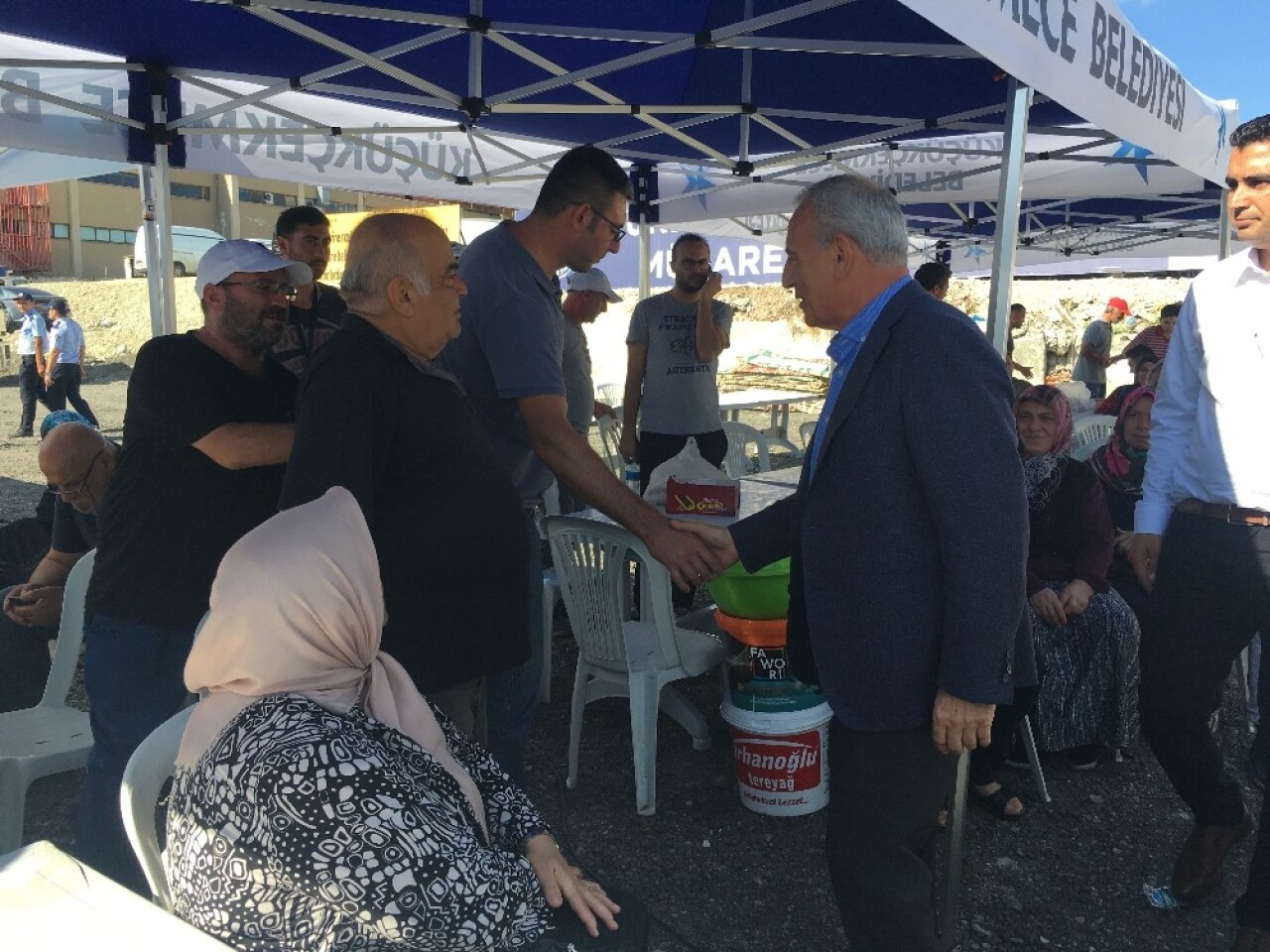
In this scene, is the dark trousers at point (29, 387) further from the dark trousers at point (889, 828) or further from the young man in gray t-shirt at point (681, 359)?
the dark trousers at point (889, 828)

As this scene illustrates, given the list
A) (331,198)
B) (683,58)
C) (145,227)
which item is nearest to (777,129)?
(683,58)

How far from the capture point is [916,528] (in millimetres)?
1630

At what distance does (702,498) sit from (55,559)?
6.63ft

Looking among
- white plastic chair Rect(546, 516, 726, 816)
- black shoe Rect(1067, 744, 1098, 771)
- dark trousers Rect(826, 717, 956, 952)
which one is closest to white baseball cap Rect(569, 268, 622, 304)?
white plastic chair Rect(546, 516, 726, 816)

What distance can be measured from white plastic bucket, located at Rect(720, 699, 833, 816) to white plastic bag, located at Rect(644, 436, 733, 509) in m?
0.73

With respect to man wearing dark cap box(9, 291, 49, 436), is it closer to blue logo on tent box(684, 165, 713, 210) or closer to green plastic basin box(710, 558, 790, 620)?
blue logo on tent box(684, 165, 713, 210)

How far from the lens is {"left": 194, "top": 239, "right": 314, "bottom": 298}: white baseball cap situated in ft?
7.74

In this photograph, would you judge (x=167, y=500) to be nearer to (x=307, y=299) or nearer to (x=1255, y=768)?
(x=307, y=299)

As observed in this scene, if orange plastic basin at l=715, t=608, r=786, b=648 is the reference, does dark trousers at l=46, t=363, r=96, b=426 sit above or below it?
above

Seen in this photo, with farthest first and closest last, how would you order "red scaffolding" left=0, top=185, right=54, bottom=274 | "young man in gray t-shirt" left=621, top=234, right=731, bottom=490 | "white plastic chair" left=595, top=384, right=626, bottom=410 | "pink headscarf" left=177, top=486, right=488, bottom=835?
"red scaffolding" left=0, top=185, right=54, bottom=274 → "white plastic chair" left=595, top=384, right=626, bottom=410 → "young man in gray t-shirt" left=621, top=234, right=731, bottom=490 → "pink headscarf" left=177, top=486, right=488, bottom=835

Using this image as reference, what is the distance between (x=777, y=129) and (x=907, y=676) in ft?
15.3

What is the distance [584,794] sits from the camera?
321 cm

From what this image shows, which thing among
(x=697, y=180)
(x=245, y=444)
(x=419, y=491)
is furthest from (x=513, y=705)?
(x=697, y=180)

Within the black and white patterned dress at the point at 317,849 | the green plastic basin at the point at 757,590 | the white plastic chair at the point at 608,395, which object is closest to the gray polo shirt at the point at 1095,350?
the white plastic chair at the point at 608,395
